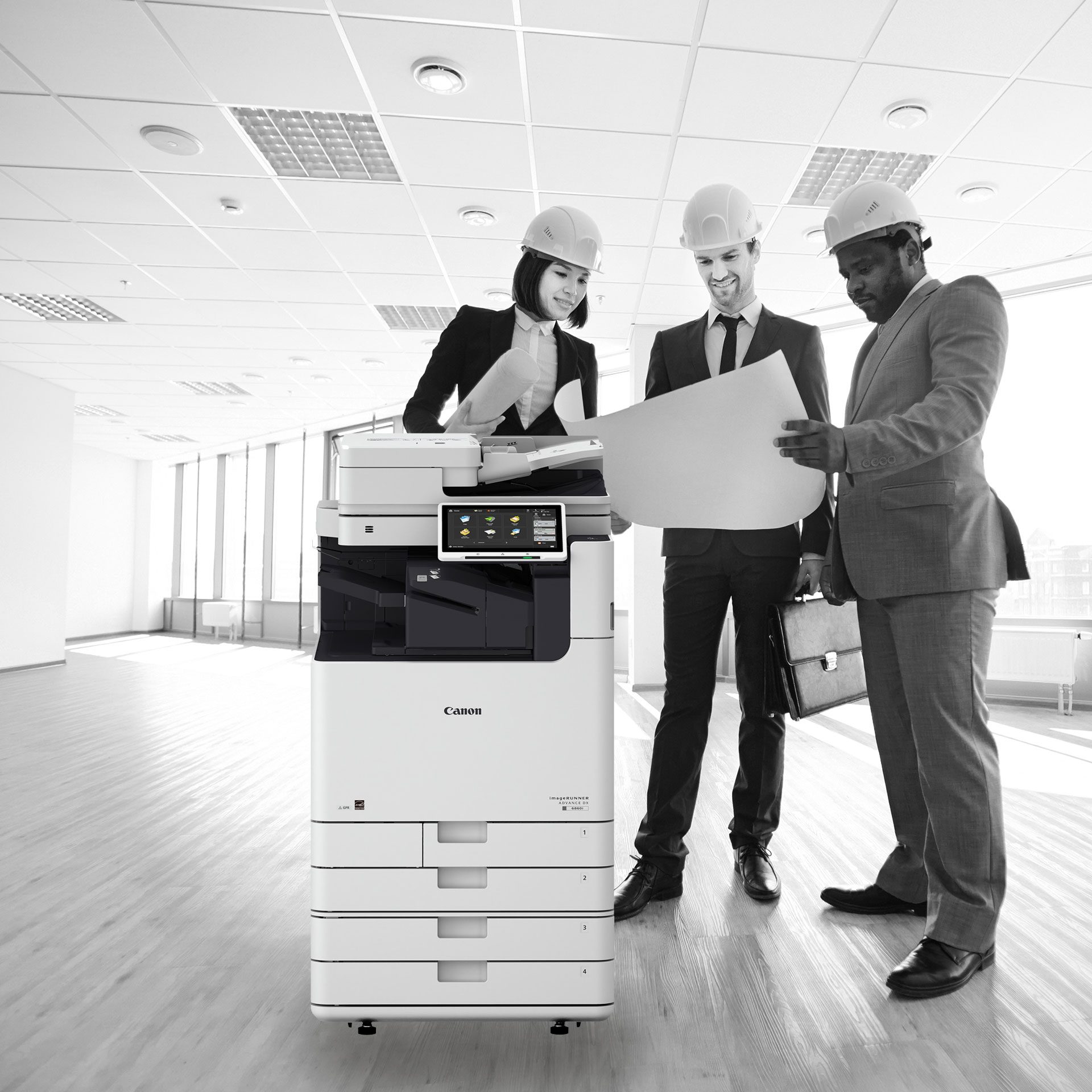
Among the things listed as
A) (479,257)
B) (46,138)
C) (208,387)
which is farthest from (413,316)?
(208,387)

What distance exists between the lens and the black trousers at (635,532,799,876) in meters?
1.86

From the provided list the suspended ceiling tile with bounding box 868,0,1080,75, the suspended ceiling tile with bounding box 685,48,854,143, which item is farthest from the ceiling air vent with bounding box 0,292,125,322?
the suspended ceiling tile with bounding box 868,0,1080,75

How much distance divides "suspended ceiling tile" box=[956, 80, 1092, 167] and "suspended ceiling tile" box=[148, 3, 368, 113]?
2816 mm

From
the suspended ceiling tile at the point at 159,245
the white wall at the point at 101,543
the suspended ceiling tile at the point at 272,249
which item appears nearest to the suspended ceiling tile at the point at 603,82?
the suspended ceiling tile at the point at 272,249

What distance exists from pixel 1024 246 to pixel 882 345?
12.7 feet

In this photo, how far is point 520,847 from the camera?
1.19 metres

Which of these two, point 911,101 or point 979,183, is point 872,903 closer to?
point 911,101

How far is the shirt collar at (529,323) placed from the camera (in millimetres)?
1886

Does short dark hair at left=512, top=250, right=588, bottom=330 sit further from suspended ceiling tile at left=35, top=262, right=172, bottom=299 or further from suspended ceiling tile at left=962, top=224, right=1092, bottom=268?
Answer: suspended ceiling tile at left=35, top=262, right=172, bottom=299

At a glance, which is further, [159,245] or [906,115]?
[159,245]

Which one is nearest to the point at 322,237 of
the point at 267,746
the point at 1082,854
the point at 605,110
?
the point at 605,110

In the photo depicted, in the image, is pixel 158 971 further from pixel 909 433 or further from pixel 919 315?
pixel 919 315

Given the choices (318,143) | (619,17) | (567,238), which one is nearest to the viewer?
(567,238)

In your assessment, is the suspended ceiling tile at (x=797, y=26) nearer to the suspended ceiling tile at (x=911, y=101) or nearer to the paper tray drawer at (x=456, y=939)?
the suspended ceiling tile at (x=911, y=101)
